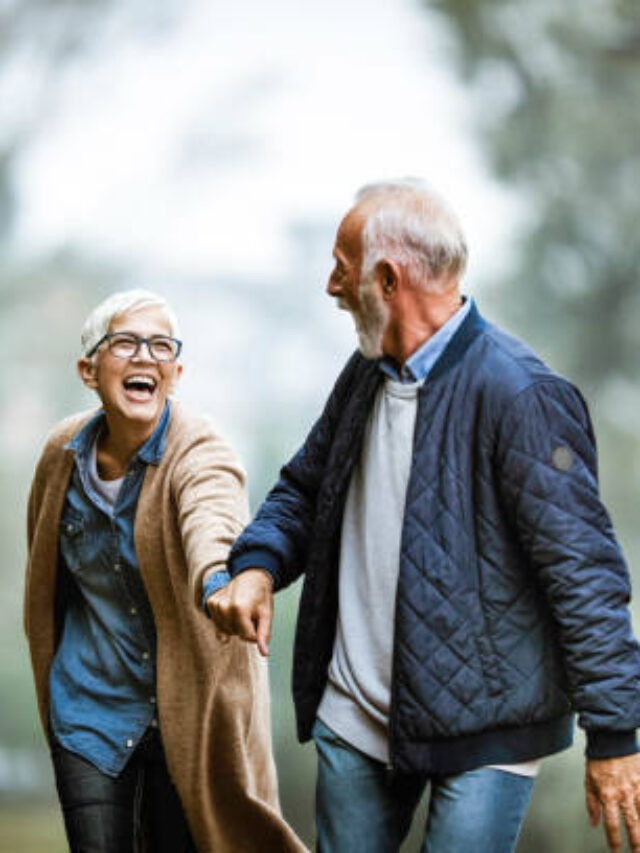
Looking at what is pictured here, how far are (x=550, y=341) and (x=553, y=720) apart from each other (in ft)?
15.2

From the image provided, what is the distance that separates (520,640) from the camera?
2031 mm

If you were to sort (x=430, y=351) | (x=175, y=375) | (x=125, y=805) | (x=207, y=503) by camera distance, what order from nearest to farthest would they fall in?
(x=430, y=351)
(x=207, y=503)
(x=125, y=805)
(x=175, y=375)

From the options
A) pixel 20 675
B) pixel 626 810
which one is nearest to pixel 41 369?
pixel 20 675

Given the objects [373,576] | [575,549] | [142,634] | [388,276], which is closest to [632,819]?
[575,549]

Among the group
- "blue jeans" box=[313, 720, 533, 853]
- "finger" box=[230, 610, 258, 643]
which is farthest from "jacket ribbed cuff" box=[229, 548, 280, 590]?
"blue jeans" box=[313, 720, 533, 853]

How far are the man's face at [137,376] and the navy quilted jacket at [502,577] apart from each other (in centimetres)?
83

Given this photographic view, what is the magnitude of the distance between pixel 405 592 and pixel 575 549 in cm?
26

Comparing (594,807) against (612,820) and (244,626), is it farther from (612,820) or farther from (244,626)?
(244,626)

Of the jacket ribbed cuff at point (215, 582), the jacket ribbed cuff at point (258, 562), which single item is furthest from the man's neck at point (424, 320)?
the jacket ribbed cuff at point (215, 582)

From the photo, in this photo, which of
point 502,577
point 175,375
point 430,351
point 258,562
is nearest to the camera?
point 502,577

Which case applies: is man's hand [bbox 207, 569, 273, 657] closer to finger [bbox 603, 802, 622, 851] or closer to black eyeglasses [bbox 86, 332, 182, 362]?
finger [bbox 603, 802, 622, 851]

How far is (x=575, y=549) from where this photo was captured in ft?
6.41

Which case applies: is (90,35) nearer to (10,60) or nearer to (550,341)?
(10,60)

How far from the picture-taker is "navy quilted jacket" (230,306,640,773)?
1945 mm
